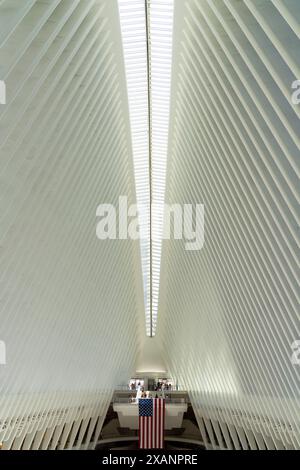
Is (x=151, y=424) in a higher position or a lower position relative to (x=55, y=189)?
higher

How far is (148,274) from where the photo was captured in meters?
38.9

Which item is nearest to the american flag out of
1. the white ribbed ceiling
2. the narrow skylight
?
the white ribbed ceiling

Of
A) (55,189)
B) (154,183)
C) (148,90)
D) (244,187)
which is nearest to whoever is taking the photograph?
(244,187)

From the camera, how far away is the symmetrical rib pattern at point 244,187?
10211 millimetres

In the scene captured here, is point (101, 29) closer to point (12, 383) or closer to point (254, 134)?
point (254, 134)

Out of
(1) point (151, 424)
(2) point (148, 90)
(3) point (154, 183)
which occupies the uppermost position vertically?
(3) point (154, 183)

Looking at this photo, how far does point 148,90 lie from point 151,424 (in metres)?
15.3

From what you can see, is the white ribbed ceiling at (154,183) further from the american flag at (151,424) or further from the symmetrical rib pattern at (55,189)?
the american flag at (151,424)

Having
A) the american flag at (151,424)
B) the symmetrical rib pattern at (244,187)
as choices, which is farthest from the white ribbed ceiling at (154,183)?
the american flag at (151,424)

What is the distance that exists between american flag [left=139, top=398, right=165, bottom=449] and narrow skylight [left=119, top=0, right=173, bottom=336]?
9277 mm

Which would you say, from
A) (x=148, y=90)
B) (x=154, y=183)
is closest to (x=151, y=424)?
(x=154, y=183)

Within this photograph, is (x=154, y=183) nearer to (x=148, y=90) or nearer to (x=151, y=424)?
(x=148, y=90)

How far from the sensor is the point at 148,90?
60.0 ft

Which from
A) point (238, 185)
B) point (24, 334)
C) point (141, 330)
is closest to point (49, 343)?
point (24, 334)
